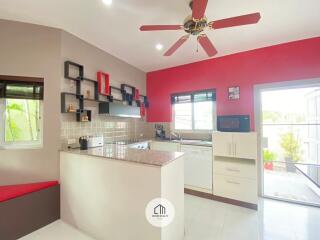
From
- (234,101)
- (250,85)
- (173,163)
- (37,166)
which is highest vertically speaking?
(250,85)

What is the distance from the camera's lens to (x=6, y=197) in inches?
74.7

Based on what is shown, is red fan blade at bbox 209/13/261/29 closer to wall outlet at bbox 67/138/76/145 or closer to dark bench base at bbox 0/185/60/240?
wall outlet at bbox 67/138/76/145

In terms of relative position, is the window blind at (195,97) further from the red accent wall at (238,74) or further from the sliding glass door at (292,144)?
the sliding glass door at (292,144)

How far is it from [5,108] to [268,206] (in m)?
4.35

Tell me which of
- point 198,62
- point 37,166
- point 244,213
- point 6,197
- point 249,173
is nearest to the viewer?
point 6,197

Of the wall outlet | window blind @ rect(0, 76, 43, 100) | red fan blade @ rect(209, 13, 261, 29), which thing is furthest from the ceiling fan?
the wall outlet

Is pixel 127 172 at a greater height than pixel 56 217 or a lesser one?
greater

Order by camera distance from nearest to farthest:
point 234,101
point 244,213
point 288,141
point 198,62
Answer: point 244,213 → point 288,141 → point 234,101 → point 198,62

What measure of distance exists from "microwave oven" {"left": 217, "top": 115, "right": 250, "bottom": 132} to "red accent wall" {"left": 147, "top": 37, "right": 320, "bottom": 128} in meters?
0.36

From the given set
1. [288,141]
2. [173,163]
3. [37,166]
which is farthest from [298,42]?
[37,166]

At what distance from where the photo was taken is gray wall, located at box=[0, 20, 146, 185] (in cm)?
221

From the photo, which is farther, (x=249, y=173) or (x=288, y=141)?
(x=288, y=141)

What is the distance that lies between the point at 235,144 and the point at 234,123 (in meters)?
0.42

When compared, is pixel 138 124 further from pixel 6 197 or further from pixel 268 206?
pixel 268 206
